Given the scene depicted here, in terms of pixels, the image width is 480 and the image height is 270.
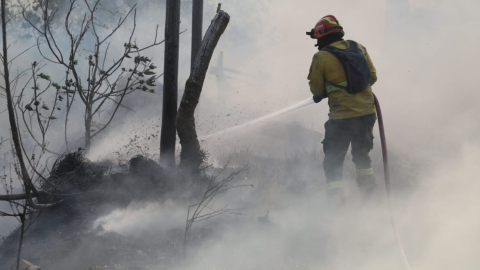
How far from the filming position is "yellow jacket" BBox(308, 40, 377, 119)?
15.9 feet

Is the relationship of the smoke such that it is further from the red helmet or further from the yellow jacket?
the red helmet

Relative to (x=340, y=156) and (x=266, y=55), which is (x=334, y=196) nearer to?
(x=340, y=156)

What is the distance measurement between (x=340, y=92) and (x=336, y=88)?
0.06 metres

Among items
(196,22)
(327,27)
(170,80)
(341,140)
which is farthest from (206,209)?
(196,22)

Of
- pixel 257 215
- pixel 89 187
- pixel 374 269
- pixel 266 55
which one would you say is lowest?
pixel 374 269

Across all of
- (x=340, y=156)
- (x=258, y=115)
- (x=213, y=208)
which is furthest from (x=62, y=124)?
(x=340, y=156)

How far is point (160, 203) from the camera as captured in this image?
5.14m

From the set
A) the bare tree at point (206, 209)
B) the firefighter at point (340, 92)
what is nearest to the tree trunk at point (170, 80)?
the bare tree at point (206, 209)

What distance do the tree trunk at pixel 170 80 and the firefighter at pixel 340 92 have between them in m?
1.88

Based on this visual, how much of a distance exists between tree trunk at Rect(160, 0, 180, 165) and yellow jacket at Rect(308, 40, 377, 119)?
6.42 feet

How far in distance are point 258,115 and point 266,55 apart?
207 inches

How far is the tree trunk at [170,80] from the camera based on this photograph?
19.6 ft

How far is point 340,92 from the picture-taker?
491cm

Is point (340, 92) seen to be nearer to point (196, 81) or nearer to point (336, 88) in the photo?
point (336, 88)
